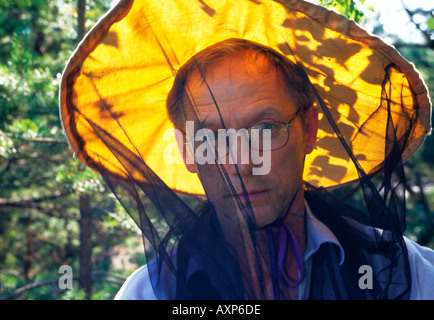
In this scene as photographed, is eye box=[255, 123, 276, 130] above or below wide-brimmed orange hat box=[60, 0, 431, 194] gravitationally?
below

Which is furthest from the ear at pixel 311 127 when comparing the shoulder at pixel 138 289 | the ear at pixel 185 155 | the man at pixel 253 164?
the shoulder at pixel 138 289

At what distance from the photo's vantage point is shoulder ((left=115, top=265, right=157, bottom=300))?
199 centimetres

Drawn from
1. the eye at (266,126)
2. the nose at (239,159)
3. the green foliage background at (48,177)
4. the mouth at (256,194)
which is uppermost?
the green foliage background at (48,177)

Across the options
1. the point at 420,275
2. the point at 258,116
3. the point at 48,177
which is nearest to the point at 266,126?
the point at 258,116

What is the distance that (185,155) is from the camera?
2139 mm

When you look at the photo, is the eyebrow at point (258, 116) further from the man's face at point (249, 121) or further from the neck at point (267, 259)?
the neck at point (267, 259)

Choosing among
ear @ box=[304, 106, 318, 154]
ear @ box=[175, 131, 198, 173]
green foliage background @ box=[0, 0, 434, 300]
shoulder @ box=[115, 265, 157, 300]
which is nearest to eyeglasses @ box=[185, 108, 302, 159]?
ear @ box=[175, 131, 198, 173]

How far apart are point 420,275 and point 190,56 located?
4.69 ft

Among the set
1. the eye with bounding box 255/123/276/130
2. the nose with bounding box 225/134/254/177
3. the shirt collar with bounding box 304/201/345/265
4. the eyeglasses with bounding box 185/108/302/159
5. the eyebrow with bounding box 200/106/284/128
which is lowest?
the shirt collar with bounding box 304/201/345/265

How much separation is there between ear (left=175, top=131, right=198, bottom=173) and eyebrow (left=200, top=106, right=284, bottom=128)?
0.23 m

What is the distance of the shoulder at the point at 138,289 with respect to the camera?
1.99 metres

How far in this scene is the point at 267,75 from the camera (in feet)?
6.56

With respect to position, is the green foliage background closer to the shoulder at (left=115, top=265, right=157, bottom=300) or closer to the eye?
the eye

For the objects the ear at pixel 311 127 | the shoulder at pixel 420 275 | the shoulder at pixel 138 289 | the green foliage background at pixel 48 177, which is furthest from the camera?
the green foliage background at pixel 48 177
